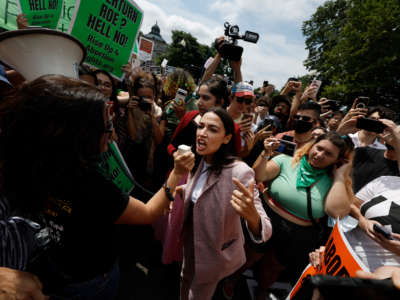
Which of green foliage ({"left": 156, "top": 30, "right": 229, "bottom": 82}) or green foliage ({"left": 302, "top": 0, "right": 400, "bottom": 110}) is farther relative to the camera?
green foliage ({"left": 156, "top": 30, "right": 229, "bottom": 82})

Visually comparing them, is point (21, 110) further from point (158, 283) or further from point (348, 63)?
point (348, 63)

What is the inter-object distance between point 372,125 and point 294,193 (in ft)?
3.68

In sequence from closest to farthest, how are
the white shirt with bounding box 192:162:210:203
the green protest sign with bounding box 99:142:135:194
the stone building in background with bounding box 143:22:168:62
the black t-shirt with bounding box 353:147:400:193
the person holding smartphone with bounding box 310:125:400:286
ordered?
1. the person holding smartphone with bounding box 310:125:400:286
2. the white shirt with bounding box 192:162:210:203
3. the green protest sign with bounding box 99:142:135:194
4. the black t-shirt with bounding box 353:147:400:193
5. the stone building in background with bounding box 143:22:168:62

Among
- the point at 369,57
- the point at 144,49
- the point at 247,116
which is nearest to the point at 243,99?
the point at 247,116

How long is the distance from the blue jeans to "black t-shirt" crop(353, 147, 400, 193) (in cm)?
308

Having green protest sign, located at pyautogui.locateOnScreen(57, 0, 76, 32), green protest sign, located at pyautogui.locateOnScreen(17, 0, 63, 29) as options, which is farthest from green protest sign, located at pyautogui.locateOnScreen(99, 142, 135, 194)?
green protest sign, located at pyautogui.locateOnScreen(57, 0, 76, 32)

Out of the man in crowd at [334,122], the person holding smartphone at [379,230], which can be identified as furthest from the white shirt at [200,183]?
the man in crowd at [334,122]

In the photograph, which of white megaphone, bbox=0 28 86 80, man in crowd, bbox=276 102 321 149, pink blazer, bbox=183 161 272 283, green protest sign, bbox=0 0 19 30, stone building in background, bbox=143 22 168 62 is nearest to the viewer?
white megaphone, bbox=0 28 86 80

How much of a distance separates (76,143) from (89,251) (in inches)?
25.3

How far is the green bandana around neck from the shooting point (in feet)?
7.22

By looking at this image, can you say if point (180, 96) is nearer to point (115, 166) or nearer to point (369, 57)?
point (115, 166)

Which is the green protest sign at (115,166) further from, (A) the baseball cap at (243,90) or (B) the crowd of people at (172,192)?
(A) the baseball cap at (243,90)

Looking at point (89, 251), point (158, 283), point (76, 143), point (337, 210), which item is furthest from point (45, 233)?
point (337, 210)

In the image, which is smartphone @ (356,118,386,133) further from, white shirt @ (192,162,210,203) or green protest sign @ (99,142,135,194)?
green protest sign @ (99,142,135,194)
